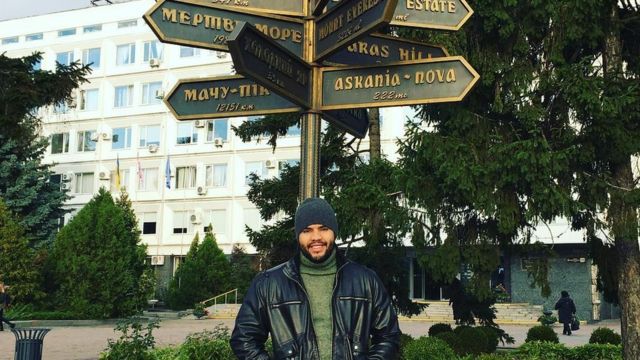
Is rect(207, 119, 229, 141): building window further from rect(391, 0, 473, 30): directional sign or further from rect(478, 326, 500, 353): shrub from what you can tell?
rect(391, 0, 473, 30): directional sign

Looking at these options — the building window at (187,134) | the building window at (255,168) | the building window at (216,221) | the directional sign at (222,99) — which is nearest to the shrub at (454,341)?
the directional sign at (222,99)

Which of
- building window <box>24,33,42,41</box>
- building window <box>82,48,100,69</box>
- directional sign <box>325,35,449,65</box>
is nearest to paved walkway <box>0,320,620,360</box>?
directional sign <box>325,35,449,65</box>

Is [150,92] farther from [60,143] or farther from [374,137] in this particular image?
[374,137]

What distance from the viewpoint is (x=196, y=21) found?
504cm

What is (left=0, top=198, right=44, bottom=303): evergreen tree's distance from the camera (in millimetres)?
27500

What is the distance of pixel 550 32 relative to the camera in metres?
11.8

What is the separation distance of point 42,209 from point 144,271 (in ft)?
19.7

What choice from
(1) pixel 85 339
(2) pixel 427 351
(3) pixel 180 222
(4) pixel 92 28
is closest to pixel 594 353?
(2) pixel 427 351

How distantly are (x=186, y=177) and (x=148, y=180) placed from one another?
2.61 meters

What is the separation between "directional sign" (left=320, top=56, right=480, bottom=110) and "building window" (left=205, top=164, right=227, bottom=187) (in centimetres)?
3695

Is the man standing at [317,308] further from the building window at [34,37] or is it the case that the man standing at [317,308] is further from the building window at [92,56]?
the building window at [34,37]

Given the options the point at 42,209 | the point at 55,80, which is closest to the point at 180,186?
the point at 42,209

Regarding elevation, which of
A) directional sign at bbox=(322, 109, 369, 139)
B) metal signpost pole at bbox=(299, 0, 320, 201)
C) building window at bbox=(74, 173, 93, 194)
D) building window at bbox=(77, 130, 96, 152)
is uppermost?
building window at bbox=(77, 130, 96, 152)

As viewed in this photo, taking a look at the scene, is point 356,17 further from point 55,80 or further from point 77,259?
point 77,259
